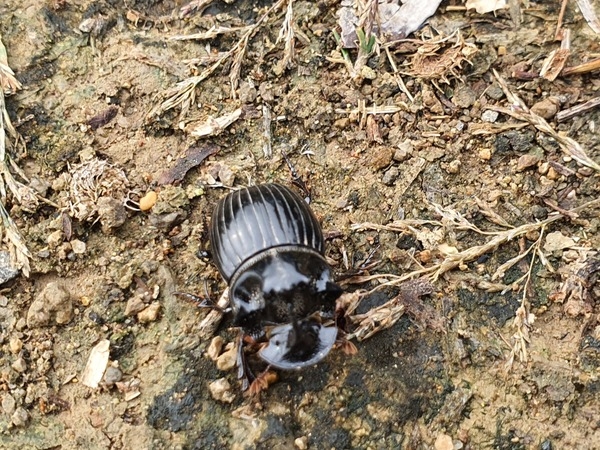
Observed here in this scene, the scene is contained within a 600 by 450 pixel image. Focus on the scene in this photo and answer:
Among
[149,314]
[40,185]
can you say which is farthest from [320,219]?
[40,185]

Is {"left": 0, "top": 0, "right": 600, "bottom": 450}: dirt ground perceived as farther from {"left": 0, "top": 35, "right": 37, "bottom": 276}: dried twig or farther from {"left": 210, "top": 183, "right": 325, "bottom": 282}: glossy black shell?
{"left": 210, "top": 183, "right": 325, "bottom": 282}: glossy black shell

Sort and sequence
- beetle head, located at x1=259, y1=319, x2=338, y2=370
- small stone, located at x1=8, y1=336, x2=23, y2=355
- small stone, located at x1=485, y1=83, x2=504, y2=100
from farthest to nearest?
small stone, located at x1=485, y1=83, x2=504, y2=100, small stone, located at x1=8, y1=336, x2=23, y2=355, beetle head, located at x1=259, y1=319, x2=338, y2=370

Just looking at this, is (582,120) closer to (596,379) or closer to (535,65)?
(535,65)

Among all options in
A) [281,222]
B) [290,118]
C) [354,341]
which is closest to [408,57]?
[290,118]

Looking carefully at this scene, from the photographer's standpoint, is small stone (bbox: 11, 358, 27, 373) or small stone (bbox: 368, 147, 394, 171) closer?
small stone (bbox: 11, 358, 27, 373)

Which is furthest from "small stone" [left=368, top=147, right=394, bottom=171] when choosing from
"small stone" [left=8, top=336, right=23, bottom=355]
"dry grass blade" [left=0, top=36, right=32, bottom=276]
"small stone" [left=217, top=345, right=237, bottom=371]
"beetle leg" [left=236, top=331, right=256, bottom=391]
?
"small stone" [left=8, top=336, right=23, bottom=355]

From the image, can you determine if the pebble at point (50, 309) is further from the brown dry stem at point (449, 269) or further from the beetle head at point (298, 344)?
the brown dry stem at point (449, 269)

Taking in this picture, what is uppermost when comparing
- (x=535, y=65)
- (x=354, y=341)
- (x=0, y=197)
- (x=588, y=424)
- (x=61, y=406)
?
(x=0, y=197)
